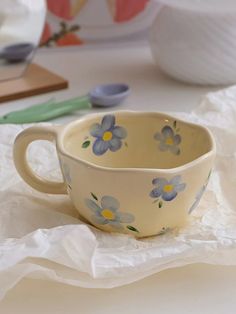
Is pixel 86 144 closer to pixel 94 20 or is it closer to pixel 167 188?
pixel 167 188

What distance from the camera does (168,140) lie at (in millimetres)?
471

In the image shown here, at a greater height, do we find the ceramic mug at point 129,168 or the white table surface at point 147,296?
the ceramic mug at point 129,168

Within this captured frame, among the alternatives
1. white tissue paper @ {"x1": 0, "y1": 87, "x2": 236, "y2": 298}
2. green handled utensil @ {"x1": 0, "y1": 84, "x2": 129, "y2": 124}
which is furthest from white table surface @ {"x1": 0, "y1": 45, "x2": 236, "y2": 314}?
green handled utensil @ {"x1": 0, "y1": 84, "x2": 129, "y2": 124}

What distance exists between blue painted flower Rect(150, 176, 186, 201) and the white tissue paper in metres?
0.03

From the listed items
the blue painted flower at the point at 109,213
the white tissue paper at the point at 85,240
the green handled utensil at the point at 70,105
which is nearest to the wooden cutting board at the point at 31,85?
the green handled utensil at the point at 70,105

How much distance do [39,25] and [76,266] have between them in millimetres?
409

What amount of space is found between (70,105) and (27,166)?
21 centimetres

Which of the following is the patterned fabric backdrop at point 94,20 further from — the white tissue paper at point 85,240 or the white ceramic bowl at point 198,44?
the white tissue paper at point 85,240

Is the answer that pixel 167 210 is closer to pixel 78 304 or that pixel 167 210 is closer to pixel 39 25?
pixel 78 304

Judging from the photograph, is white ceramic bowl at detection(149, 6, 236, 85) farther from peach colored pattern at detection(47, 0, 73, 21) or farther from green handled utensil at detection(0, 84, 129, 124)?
peach colored pattern at detection(47, 0, 73, 21)

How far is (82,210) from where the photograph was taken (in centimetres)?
42

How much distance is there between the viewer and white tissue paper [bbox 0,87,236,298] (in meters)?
0.37

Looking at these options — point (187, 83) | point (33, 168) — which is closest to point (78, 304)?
point (33, 168)

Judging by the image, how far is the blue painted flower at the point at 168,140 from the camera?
1.53ft
